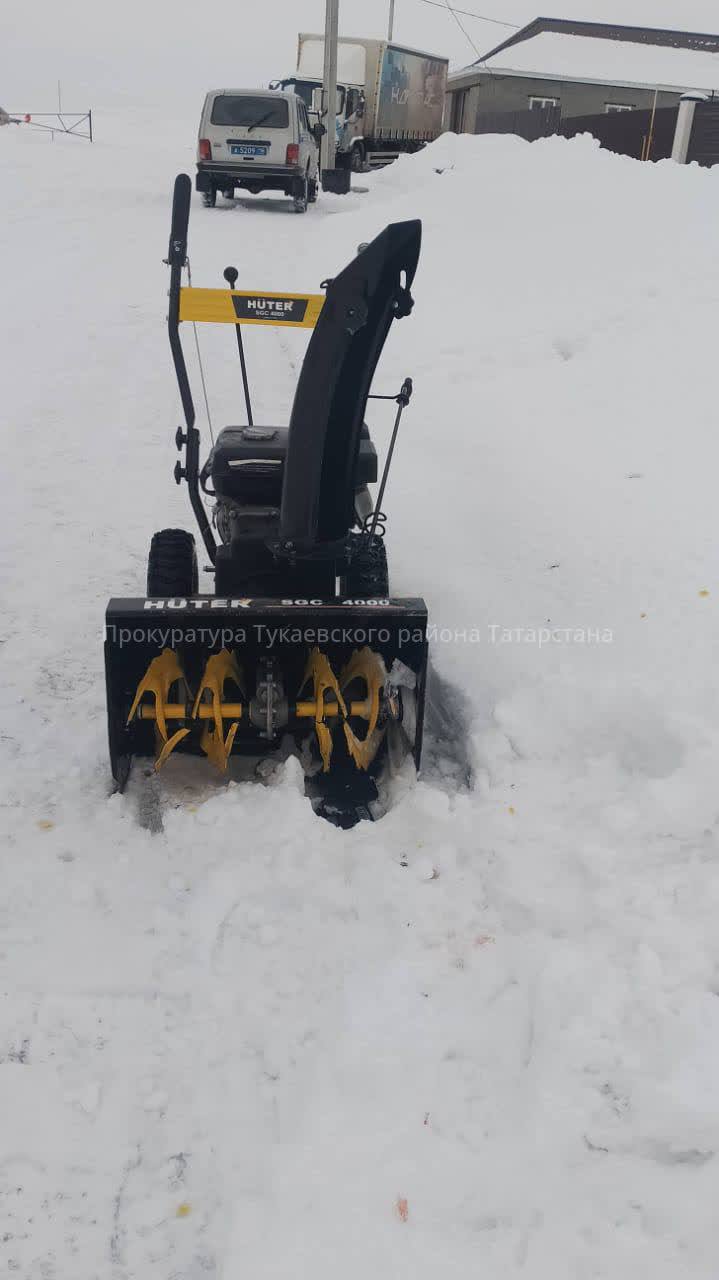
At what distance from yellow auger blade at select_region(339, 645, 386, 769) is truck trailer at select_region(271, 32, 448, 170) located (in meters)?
21.8

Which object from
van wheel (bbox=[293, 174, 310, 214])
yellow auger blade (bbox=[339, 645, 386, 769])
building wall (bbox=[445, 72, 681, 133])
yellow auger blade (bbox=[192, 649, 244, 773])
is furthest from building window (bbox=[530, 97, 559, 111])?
yellow auger blade (bbox=[192, 649, 244, 773])

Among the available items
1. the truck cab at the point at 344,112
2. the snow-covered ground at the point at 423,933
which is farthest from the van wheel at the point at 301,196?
the snow-covered ground at the point at 423,933

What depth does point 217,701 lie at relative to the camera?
134 inches

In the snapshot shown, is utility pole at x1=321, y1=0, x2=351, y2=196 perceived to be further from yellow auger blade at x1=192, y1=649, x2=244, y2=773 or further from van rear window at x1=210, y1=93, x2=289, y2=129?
yellow auger blade at x1=192, y1=649, x2=244, y2=773

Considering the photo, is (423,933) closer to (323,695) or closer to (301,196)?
(323,695)

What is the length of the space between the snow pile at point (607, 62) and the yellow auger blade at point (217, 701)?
30.1m

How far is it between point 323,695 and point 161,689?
562mm

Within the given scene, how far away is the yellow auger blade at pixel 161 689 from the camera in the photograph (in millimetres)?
3377

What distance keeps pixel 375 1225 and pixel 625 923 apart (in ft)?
3.69

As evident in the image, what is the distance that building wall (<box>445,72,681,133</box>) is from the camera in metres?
29.6

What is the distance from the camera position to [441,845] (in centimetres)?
331

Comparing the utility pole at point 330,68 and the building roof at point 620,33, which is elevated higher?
the building roof at point 620,33

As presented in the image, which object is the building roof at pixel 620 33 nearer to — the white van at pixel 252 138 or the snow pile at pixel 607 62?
the snow pile at pixel 607 62

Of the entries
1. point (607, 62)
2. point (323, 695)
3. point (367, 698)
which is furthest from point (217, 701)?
point (607, 62)
